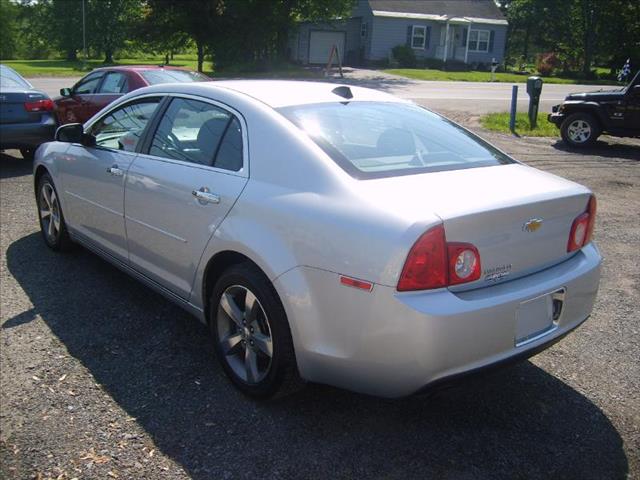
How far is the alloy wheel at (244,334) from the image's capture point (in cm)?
323

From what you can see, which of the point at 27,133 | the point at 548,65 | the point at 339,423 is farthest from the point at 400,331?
the point at 548,65

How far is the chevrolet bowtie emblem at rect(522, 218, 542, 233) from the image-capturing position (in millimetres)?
2924

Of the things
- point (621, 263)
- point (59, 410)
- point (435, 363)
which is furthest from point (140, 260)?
point (621, 263)

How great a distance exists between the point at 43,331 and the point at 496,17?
1781 inches

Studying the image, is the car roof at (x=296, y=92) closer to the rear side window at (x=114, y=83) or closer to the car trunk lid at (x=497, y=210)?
the car trunk lid at (x=497, y=210)

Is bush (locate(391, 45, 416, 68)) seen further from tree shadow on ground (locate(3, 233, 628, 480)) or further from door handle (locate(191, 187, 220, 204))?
door handle (locate(191, 187, 220, 204))

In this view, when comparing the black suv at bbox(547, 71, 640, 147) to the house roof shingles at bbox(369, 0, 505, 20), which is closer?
the black suv at bbox(547, 71, 640, 147)

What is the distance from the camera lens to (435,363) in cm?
262

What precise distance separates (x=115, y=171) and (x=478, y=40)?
142ft

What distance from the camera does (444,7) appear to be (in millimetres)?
43219

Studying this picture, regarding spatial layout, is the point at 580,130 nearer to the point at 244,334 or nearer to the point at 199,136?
the point at 199,136

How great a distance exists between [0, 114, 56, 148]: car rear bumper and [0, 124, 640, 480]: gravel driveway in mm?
Answer: 5404

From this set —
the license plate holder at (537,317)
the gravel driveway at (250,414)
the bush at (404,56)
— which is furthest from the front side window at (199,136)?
the bush at (404,56)

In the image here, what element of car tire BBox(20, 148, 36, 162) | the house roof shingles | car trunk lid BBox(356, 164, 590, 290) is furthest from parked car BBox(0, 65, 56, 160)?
the house roof shingles
